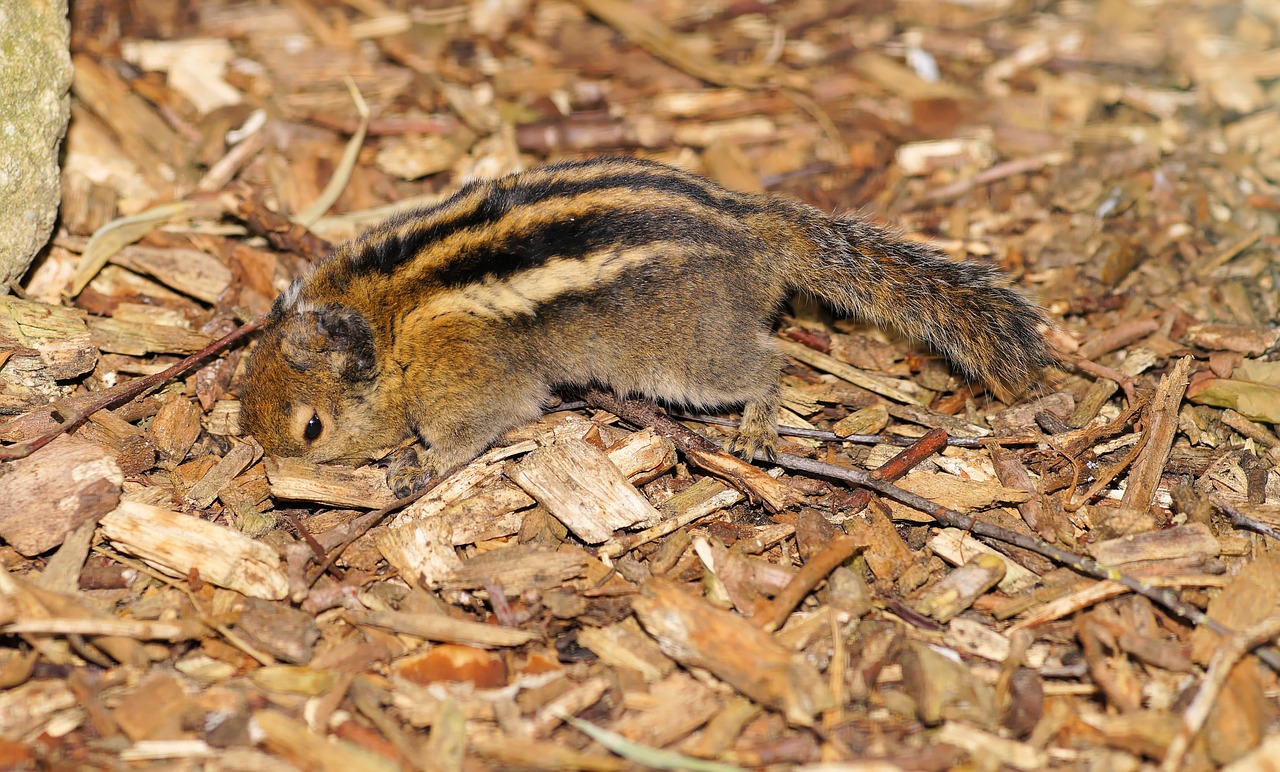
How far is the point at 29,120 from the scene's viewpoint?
5953 millimetres

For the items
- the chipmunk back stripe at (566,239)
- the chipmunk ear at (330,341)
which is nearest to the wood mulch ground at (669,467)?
the chipmunk ear at (330,341)

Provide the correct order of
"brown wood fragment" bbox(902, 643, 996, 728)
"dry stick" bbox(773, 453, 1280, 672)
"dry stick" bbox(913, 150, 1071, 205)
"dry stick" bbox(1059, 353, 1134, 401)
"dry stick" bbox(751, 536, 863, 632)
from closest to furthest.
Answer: "brown wood fragment" bbox(902, 643, 996, 728) < "dry stick" bbox(773, 453, 1280, 672) < "dry stick" bbox(751, 536, 863, 632) < "dry stick" bbox(1059, 353, 1134, 401) < "dry stick" bbox(913, 150, 1071, 205)

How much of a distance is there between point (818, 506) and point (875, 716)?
134 cm

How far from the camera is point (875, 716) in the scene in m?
4.41

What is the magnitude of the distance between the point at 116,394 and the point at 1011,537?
4781mm

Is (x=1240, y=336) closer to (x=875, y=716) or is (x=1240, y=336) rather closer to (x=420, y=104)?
(x=875, y=716)

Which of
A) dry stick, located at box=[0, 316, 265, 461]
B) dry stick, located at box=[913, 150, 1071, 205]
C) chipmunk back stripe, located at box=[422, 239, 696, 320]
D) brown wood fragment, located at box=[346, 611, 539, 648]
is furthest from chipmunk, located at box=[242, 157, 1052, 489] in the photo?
dry stick, located at box=[913, 150, 1071, 205]

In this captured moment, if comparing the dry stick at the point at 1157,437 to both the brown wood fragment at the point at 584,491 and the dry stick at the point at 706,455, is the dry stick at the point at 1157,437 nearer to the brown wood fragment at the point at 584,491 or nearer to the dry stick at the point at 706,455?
the dry stick at the point at 706,455

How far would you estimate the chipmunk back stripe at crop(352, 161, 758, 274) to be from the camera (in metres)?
5.58

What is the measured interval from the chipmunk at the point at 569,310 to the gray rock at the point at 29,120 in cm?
158

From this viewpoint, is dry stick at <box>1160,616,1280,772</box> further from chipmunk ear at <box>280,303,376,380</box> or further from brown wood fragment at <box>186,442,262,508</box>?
brown wood fragment at <box>186,442,262,508</box>

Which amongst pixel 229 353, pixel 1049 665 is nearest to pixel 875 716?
pixel 1049 665

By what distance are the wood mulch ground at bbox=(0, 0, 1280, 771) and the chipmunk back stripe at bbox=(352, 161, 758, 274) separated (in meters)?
1.17

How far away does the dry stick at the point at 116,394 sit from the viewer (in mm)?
5309
